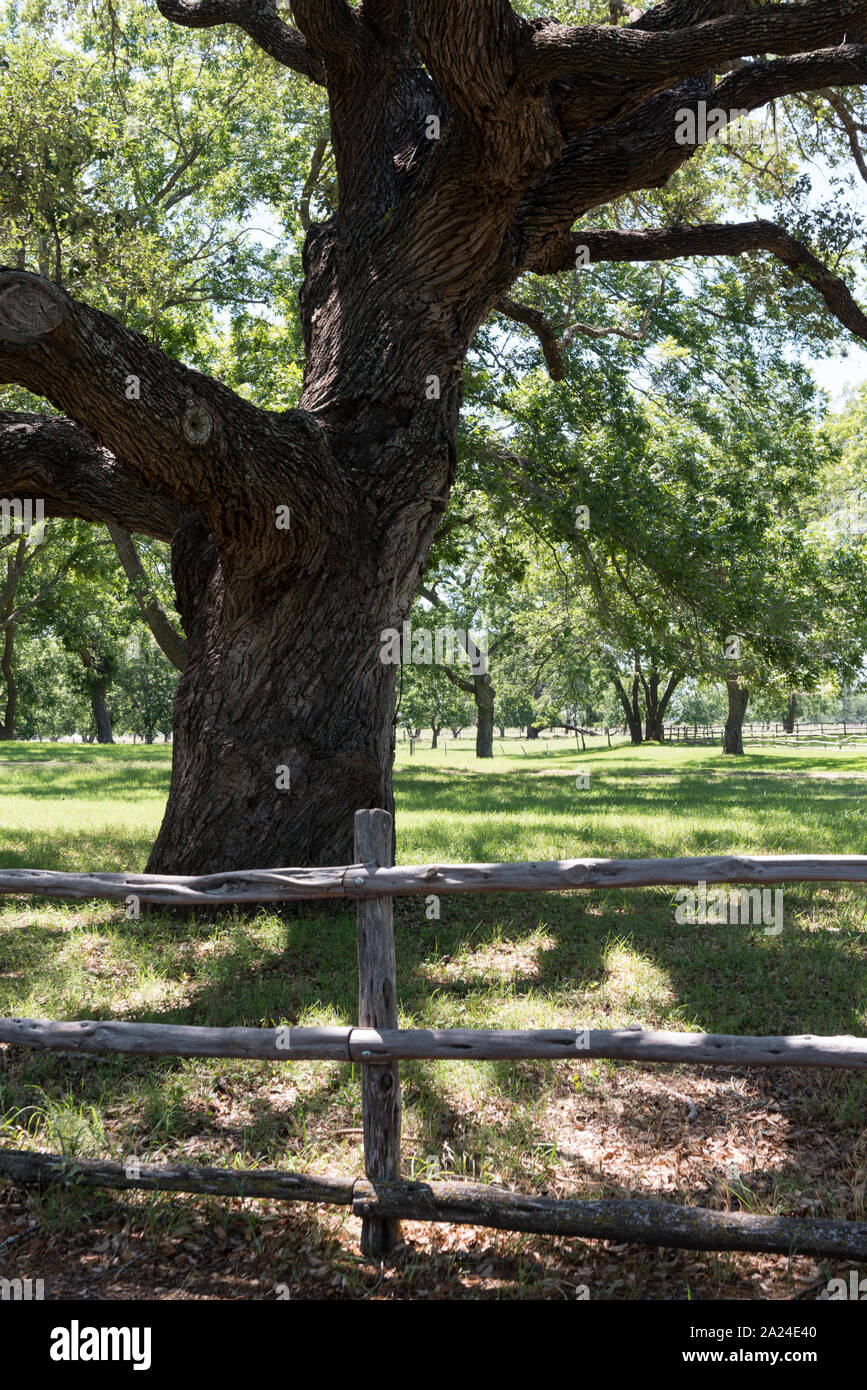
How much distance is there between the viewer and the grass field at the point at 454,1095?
3.79 m

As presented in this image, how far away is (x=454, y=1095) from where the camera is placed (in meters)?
5.06

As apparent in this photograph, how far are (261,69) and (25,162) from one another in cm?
512

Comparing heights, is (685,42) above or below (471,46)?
above

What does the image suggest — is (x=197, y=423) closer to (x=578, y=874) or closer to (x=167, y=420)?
(x=167, y=420)

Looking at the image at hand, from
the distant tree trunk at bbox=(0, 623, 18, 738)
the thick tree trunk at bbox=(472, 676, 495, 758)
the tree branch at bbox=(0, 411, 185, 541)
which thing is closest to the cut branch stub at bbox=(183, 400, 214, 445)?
the tree branch at bbox=(0, 411, 185, 541)

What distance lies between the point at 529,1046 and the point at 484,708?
33.4 meters

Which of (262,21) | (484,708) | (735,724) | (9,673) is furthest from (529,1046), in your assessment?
(9,673)

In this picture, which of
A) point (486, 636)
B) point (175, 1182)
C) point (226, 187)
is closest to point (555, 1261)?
point (175, 1182)

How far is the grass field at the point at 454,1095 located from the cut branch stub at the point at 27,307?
4.23m

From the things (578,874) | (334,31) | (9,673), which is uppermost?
(334,31)

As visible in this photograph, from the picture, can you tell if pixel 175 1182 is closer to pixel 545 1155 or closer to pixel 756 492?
pixel 545 1155

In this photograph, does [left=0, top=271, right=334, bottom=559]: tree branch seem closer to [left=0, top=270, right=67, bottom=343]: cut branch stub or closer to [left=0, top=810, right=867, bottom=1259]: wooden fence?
[left=0, top=270, right=67, bottom=343]: cut branch stub
